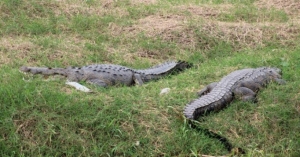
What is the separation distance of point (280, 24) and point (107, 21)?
11.2 feet

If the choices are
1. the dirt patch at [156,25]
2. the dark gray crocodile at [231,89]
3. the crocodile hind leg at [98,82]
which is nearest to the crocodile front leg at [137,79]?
the crocodile hind leg at [98,82]

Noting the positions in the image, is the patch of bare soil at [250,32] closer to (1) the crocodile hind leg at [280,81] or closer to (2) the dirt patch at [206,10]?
(2) the dirt patch at [206,10]

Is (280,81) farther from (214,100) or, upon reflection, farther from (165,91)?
(165,91)

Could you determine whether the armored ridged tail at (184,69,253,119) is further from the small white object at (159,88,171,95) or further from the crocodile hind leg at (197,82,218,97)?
the small white object at (159,88,171,95)

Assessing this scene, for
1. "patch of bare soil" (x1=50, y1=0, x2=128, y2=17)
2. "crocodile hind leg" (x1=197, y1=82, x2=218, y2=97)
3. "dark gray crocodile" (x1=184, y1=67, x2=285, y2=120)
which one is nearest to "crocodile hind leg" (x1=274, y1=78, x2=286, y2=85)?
"dark gray crocodile" (x1=184, y1=67, x2=285, y2=120)

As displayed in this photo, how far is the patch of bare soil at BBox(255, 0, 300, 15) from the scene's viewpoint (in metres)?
10.3

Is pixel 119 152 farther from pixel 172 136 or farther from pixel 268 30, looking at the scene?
pixel 268 30

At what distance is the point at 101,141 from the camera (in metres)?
5.02

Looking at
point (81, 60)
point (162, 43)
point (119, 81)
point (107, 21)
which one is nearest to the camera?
point (119, 81)

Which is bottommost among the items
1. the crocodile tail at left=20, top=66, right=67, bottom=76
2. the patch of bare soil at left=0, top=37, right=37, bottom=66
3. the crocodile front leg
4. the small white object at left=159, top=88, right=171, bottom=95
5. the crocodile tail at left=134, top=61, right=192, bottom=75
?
the crocodile front leg

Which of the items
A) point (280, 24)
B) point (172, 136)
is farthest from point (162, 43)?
point (172, 136)

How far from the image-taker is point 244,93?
5.92m

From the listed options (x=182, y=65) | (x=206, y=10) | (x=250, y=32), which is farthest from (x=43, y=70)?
(x=206, y=10)

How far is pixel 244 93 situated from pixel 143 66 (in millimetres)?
2214
